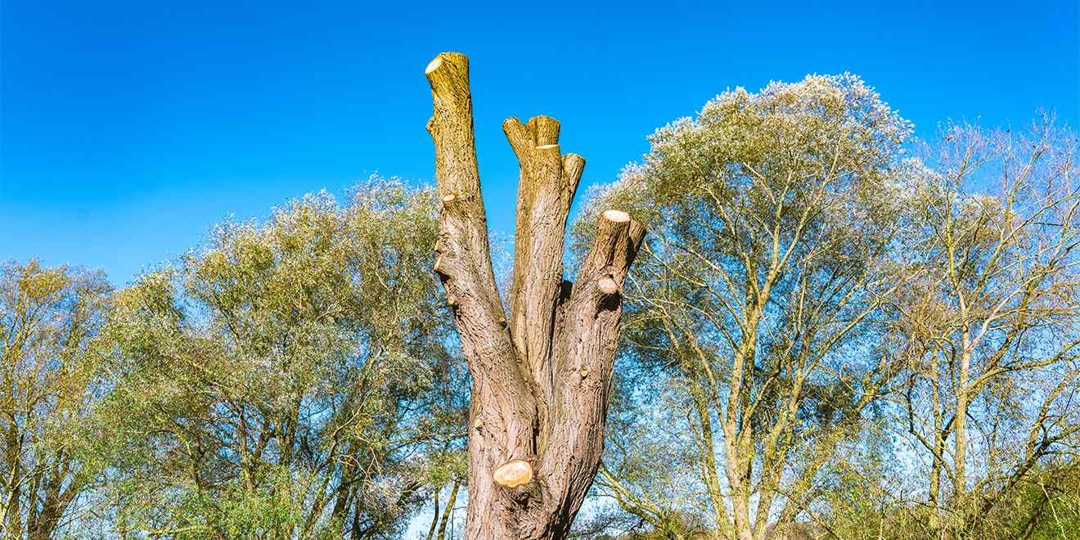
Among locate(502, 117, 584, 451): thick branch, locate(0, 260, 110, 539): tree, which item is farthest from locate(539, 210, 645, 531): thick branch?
locate(0, 260, 110, 539): tree

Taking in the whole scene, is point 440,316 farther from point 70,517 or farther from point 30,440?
point 30,440

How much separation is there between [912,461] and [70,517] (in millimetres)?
15193

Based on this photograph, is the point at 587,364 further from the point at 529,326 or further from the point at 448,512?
the point at 448,512

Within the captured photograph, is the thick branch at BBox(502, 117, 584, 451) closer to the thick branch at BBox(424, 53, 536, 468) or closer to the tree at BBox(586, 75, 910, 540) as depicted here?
the thick branch at BBox(424, 53, 536, 468)

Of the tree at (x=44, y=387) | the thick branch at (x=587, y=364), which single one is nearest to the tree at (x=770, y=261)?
the thick branch at (x=587, y=364)

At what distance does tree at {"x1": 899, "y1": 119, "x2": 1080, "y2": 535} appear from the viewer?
9133 millimetres

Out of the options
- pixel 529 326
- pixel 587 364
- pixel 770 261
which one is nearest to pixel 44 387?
pixel 529 326

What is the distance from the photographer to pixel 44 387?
17.9 meters

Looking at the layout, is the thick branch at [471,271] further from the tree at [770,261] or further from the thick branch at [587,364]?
the tree at [770,261]

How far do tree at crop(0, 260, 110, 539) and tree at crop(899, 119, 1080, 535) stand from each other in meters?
13.9

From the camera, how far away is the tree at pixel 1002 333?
9.13 meters

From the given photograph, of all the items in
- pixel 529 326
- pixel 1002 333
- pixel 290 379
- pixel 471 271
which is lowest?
pixel 529 326

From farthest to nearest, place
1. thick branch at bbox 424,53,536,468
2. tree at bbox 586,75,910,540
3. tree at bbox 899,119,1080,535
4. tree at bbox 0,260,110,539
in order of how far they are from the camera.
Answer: tree at bbox 0,260,110,539 → tree at bbox 586,75,910,540 → tree at bbox 899,119,1080,535 → thick branch at bbox 424,53,536,468

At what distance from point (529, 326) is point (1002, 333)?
342 inches
